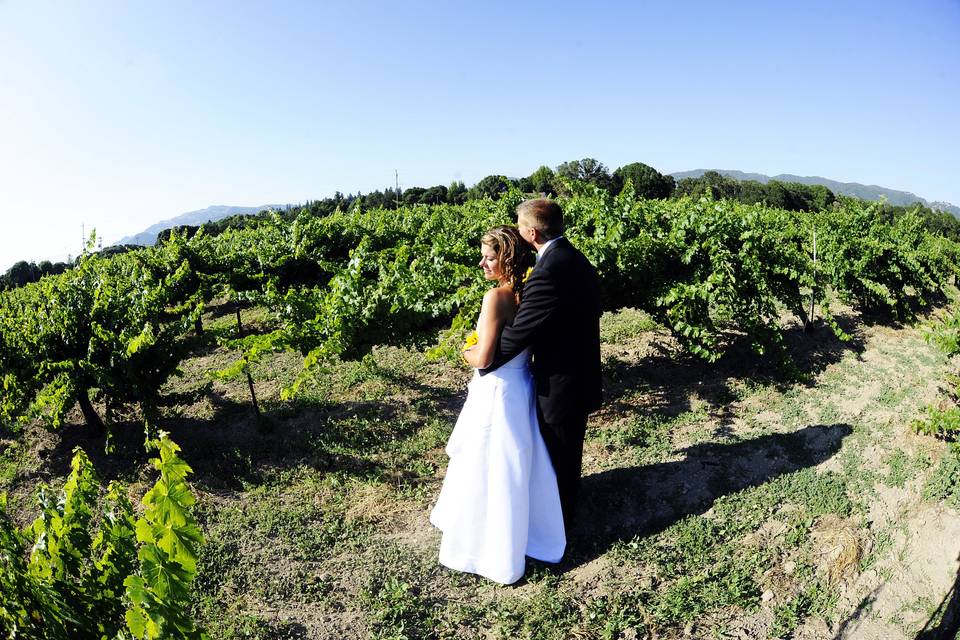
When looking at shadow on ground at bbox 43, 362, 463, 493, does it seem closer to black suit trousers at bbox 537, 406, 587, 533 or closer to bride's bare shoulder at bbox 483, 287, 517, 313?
black suit trousers at bbox 537, 406, 587, 533

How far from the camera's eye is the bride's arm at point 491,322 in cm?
380

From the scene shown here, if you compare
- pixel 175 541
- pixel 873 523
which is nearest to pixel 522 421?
pixel 175 541

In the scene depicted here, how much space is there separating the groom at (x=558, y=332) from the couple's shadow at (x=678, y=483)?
76 cm

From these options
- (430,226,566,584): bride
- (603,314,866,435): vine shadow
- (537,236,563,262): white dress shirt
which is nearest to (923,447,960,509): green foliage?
(603,314,866,435): vine shadow

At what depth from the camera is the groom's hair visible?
12.4ft

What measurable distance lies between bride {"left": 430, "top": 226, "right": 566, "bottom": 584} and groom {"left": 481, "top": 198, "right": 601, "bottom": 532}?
0.33ft

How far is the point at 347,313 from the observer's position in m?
5.90

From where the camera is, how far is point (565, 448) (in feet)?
13.5

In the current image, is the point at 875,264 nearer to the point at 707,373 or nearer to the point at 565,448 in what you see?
the point at 707,373

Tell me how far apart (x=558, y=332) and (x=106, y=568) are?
2.79 m

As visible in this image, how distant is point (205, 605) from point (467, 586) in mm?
1903

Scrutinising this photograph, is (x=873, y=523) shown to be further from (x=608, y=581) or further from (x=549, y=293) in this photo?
(x=549, y=293)

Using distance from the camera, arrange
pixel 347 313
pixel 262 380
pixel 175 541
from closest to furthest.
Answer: pixel 175 541 → pixel 347 313 → pixel 262 380

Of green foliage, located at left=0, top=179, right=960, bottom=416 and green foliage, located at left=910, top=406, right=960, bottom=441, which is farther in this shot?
green foliage, located at left=0, top=179, right=960, bottom=416
